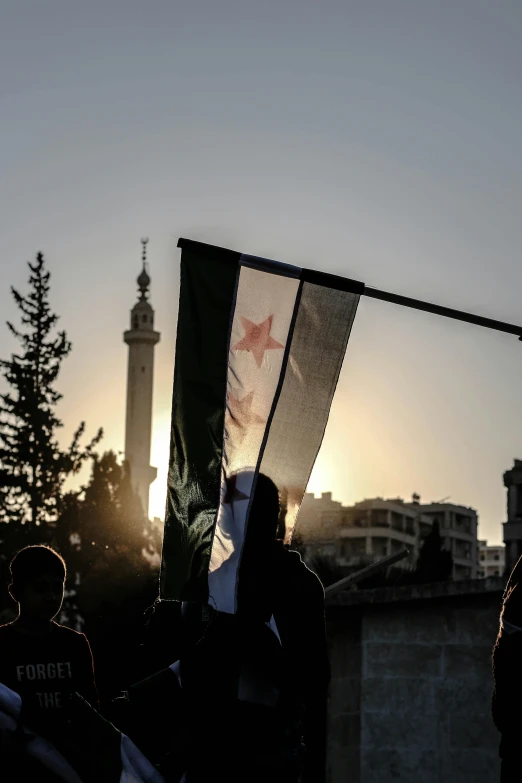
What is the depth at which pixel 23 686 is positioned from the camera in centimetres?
552

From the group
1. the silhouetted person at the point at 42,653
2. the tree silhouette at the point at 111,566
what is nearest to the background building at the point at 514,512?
the tree silhouette at the point at 111,566

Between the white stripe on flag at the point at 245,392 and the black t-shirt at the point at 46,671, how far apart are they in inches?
24.7

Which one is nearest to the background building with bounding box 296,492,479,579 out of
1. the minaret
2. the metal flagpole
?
the minaret

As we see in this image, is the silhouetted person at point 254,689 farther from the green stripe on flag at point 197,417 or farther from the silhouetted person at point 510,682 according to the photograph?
the silhouetted person at point 510,682

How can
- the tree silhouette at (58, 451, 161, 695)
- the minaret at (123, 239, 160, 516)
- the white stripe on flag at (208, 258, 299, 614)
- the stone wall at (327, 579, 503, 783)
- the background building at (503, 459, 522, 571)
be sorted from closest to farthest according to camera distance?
the white stripe on flag at (208, 258, 299, 614) → the stone wall at (327, 579, 503, 783) → the tree silhouette at (58, 451, 161, 695) → the background building at (503, 459, 522, 571) → the minaret at (123, 239, 160, 516)

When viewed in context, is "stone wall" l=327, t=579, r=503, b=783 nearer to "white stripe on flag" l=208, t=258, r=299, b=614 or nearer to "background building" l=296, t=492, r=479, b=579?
"white stripe on flag" l=208, t=258, r=299, b=614

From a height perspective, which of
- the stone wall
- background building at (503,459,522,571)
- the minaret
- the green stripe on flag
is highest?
the minaret

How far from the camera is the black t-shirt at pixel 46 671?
543 cm

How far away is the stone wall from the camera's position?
15.3 m

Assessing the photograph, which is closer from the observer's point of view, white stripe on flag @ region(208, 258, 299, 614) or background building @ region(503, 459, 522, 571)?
white stripe on flag @ region(208, 258, 299, 614)

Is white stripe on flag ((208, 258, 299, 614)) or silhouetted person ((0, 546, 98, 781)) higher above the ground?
white stripe on flag ((208, 258, 299, 614))

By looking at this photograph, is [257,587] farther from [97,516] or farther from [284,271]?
[97,516]

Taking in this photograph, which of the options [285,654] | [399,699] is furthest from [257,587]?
[399,699]

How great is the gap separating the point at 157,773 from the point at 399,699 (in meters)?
10.6
